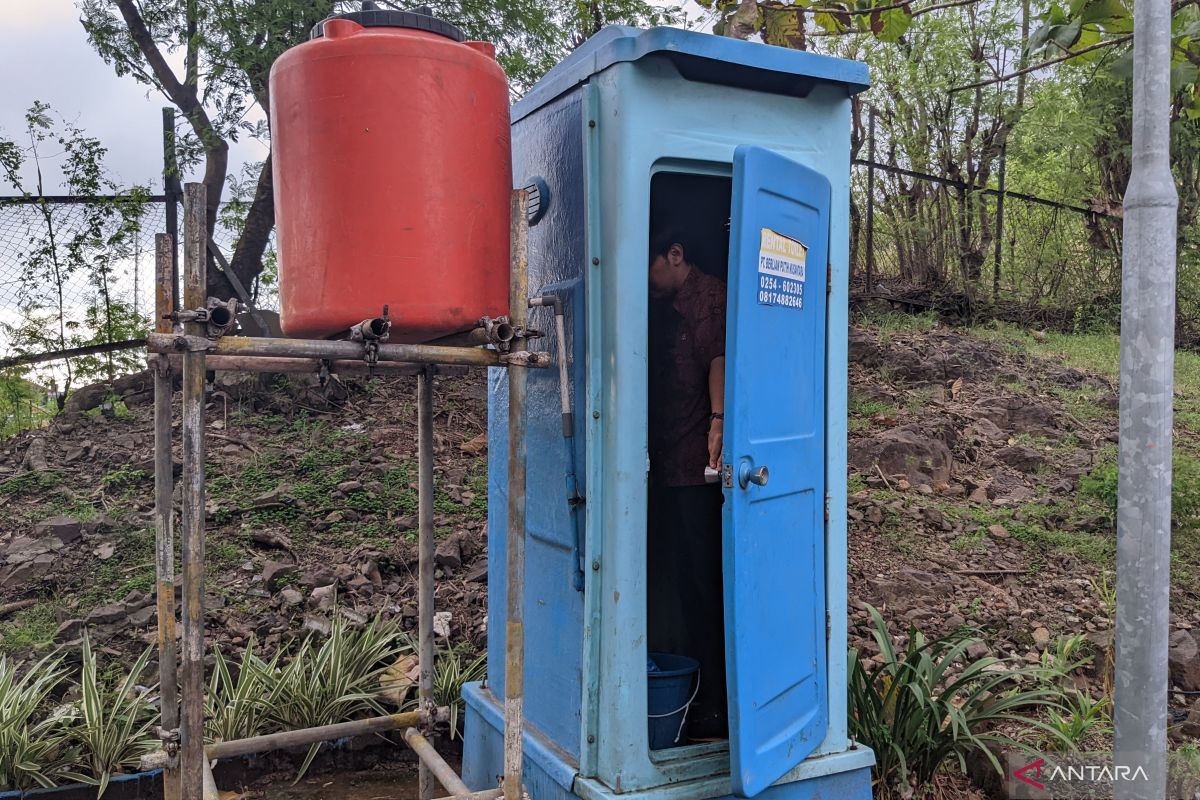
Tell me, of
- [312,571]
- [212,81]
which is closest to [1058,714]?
[312,571]

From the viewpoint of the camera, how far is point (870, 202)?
11.1 m

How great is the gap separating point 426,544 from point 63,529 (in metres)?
3.35

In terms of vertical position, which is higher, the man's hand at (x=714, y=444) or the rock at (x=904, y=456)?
the man's hand at (x=714, y=444)

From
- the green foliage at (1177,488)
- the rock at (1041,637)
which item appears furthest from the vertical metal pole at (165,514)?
the green foliage at (1177,488)

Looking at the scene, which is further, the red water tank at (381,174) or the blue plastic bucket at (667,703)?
the blue plastic bucket at (667,703)

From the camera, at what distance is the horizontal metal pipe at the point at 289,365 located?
9.61 feet

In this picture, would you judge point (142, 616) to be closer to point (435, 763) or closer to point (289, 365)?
point (435, 763)

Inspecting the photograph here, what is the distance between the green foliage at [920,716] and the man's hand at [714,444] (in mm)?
1266

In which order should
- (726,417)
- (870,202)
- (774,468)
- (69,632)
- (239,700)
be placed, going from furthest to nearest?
(870,202) < (69,632) < (239,700) < (774,468) < (726,417)

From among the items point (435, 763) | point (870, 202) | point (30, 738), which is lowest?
point (30, 738)

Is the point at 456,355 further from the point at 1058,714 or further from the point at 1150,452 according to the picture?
the point at 1058,714

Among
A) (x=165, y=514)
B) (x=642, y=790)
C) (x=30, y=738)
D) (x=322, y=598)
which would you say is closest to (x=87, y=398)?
(x=322, y=598)

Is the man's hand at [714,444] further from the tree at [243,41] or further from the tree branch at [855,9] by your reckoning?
the tree at [243,41]

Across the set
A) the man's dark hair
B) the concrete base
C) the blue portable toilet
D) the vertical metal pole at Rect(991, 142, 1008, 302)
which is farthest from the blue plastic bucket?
the vertical metal pole at Rect(991, 142, 1008, 302)
